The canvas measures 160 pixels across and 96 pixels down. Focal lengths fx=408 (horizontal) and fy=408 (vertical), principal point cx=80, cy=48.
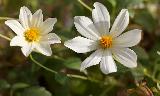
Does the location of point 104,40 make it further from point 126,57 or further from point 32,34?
point 32,34

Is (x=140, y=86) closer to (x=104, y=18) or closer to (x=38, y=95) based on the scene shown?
(x=104, y=18)

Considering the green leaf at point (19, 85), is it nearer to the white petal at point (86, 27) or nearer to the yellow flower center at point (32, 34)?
the yellow flower center at point (32, 34)

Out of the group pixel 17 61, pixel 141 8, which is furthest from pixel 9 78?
pixel 141 8

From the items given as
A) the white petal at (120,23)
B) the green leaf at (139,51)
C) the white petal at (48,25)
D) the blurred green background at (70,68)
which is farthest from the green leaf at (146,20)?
the white petal at (48,25)

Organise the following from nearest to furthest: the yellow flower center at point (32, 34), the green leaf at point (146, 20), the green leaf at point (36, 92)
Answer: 1. the yellow flower center at point (32, 34)
2. the green leaf at point (36, 92)
3. the green leaf at point (146, 20)

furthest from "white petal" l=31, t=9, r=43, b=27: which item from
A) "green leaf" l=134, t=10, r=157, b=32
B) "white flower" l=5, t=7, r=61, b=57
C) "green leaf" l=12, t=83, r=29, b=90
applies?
"green leaf" l=134, t=10, r=157, b=32

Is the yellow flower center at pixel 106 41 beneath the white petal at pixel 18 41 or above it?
beneath

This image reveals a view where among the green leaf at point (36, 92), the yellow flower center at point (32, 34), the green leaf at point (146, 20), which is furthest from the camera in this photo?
the green leaf at point (146, 20)
